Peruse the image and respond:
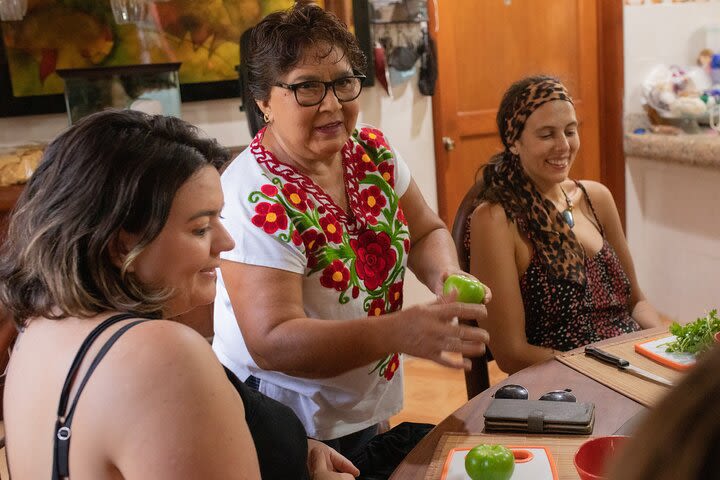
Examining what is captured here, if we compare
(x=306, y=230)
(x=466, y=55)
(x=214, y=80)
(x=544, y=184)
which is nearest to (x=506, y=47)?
(x=466, y=55)

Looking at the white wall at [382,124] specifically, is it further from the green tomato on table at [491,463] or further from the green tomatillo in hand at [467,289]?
the green tomato on table at [491,463]

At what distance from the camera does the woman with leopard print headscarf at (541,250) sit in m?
2.12

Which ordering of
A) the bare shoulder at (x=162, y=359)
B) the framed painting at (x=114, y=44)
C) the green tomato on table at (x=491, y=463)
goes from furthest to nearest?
the framed painting at (x=114, y=44) → the green tomato on table at (x=491, y=463) → the bare shoulder at (x=162, y=359)

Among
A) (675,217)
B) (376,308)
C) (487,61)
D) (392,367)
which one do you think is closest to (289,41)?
(376,308)

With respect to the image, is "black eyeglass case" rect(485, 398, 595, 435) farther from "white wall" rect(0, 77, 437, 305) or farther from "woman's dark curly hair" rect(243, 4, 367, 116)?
"white wall" rect(0, 77, 437, 305)

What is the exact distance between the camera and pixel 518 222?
219 centimetres

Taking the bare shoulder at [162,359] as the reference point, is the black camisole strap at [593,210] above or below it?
below

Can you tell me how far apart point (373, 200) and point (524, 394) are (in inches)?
22.4

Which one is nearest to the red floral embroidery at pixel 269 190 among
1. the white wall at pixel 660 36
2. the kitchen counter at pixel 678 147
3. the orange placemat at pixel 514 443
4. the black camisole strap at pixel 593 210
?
the orange placemat at pixel 514 443

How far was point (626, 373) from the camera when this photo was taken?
165 cm

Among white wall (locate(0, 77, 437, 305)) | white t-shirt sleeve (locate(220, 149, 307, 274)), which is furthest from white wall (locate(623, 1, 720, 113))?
white t-shirt sleeve (locate(220, 149, 307, 274))

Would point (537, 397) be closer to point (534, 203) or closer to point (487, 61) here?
point (534, 203)

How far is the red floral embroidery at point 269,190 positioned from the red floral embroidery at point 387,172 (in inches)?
13.2

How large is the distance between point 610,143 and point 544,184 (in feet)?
8.25
